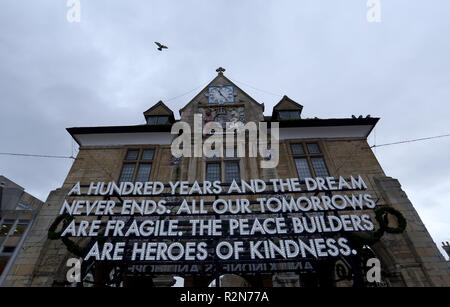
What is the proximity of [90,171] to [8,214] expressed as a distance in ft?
13.9

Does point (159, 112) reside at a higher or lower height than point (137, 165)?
higher

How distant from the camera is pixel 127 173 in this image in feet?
46.0

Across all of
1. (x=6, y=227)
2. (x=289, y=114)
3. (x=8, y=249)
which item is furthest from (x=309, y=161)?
(x=6, y=227)

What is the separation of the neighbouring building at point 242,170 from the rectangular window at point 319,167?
59 mm

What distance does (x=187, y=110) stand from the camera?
16781 mm

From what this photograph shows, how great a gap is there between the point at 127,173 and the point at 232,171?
6.89 m

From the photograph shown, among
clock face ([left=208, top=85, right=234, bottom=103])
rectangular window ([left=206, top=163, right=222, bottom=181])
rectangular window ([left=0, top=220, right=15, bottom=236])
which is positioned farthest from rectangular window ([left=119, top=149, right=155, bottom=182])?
clock face ([left=208, top=85, right=234, bottom=103])

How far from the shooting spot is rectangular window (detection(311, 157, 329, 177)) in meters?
13.6

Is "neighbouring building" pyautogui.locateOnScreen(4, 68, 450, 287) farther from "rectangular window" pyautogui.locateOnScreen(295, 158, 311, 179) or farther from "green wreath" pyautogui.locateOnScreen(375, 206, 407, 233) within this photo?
"green wreath" pyautogui.locateOnScreen(375, 206, 407, 233)

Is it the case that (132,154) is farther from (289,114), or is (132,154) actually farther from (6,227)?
(289,114)

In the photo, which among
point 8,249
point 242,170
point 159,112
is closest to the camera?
point 8,249

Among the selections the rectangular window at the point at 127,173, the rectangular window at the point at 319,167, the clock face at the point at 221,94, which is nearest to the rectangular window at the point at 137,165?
the rectangular window at the point at 127,173

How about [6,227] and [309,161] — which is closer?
[6,227]

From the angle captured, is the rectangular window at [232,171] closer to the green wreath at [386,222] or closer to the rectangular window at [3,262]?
the green wreath at [386,222]
